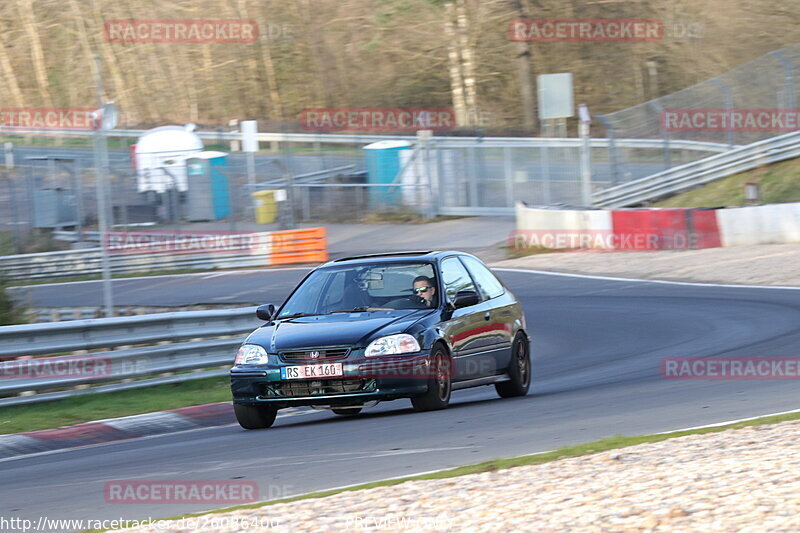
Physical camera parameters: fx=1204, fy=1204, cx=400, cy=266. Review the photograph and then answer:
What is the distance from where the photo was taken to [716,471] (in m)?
5.86

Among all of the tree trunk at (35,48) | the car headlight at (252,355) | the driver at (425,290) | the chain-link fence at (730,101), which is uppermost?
the tree trunk at (35,48)

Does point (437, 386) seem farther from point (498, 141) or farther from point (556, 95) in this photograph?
point (498, 141)

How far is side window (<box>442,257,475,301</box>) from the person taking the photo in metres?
10.5

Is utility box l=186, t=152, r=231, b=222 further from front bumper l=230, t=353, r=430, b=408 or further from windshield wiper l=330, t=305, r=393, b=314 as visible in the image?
front bumper l=230, t=353, r=430, b=408

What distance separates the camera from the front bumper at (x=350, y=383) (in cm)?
938

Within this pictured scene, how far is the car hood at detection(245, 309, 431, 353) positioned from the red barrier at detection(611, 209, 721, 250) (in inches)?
627

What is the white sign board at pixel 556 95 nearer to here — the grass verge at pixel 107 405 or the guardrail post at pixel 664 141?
the guardrail post at pixel 664 141

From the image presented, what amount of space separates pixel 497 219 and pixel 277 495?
28.4m

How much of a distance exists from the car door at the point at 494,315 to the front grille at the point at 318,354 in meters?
1.75

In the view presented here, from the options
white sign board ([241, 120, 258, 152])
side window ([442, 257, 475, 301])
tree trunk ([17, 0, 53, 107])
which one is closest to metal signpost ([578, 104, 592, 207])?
white sign board ([241, 120, 258, 152])

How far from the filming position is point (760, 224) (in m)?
24.2

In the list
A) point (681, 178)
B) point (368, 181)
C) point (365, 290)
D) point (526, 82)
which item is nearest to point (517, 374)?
point (365, 290)

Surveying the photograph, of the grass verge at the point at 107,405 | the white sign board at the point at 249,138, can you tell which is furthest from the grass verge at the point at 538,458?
the white sign board at the point at 249,138

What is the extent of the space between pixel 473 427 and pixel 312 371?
1.40 metres
